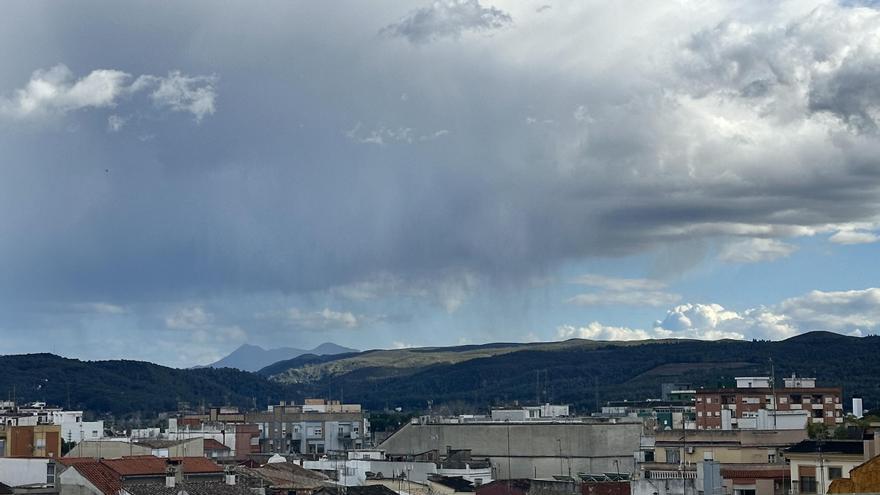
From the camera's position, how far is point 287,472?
9769 cm

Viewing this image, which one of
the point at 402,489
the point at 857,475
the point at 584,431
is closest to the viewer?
the point at 857,475

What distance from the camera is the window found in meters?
67.4

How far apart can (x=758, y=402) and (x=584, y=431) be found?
2901cm

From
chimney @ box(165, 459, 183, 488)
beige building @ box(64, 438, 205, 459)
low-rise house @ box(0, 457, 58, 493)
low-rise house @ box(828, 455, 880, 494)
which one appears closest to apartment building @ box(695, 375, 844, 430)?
beige building @ box(64, 438, 205, 459)

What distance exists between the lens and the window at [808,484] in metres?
67.4

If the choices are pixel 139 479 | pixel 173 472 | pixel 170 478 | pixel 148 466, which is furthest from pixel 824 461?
pixel 148 466

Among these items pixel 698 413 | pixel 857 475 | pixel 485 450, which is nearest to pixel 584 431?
pixel 485 450

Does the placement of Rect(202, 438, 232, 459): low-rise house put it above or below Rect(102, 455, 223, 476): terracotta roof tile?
below

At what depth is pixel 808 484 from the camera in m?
68.1

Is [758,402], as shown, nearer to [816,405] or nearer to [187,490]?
[816,405]

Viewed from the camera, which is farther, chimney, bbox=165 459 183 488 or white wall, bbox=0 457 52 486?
white wall, bbox=0 457 52 486

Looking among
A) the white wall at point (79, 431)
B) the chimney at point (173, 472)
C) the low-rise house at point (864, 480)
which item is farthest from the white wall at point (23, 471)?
the white wall at point (79, 431)

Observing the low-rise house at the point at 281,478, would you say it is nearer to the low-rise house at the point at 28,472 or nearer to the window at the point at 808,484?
the low-rise house at the point at 28,472

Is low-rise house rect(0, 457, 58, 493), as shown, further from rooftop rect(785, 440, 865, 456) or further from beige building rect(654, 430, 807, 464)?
rooftop rect(785, 440, 865, 456)
